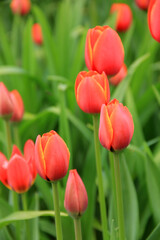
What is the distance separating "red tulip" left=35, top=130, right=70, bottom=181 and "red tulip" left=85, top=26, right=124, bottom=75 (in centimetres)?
20

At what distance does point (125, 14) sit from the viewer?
5.90ft

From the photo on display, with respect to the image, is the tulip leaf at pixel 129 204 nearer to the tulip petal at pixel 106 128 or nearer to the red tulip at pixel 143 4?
the tulip petal at pixel 106 128

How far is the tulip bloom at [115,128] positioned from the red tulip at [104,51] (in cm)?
16

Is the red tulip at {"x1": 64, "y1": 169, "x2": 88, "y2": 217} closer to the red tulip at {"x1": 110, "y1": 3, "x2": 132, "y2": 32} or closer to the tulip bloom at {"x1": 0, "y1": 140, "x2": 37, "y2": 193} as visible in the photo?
the tulip bloom at {"x1": 0, "y1": 140, "x2": 37, "y2": 193}

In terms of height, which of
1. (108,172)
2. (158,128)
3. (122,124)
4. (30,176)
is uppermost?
(122,124)

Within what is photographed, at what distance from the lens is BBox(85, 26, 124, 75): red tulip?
88 centimetres

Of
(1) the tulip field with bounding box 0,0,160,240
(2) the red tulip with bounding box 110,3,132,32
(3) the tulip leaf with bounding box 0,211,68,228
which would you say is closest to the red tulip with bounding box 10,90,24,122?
(1) the tulip field with bounding box 0,0,160,240

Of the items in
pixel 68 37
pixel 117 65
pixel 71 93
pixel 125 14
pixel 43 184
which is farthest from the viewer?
pixel 68 37

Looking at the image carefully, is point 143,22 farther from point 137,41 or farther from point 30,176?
point 30,176

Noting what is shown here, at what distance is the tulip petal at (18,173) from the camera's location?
35.6 inches

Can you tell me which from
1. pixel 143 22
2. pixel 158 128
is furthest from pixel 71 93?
pixel 143 22

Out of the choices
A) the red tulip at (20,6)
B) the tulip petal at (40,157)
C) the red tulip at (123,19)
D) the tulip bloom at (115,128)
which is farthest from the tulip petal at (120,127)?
the red tulip at (20,6)

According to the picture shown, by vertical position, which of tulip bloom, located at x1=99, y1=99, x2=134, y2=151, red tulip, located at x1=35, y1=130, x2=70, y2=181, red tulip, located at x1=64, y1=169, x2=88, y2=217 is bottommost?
red tulip, located at x1=64, y1=169, x2=88, y2=217

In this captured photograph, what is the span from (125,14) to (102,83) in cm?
104
